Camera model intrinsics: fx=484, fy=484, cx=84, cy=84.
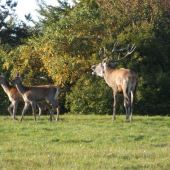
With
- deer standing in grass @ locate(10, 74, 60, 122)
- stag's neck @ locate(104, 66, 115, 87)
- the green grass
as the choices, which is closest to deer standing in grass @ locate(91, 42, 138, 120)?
stag's neck @ locate(104, 66, 115, 87)

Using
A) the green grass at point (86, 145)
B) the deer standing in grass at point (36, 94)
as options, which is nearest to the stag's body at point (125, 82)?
the green grass at point (86, 145)

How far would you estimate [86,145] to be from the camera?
452 inches

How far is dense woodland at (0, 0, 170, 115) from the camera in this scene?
23.3 metres

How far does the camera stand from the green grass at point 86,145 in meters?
9.21

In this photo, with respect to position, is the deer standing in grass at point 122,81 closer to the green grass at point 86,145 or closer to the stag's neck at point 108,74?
the stag's neck at point 108,74

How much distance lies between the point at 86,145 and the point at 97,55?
A: 40.6ft

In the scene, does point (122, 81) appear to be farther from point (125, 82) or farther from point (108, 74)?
point (108, 74)

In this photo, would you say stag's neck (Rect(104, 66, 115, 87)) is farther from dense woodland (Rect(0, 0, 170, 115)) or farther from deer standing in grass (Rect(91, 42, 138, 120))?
dense woodland (Rect(0, 0, 170, 115))

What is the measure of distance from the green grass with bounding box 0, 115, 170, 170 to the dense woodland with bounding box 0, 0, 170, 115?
7.41 meters

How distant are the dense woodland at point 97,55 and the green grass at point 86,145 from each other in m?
7.41

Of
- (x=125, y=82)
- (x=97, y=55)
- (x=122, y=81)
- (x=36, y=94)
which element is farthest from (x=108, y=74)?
(x=97, y=55)

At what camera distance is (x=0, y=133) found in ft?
43.8

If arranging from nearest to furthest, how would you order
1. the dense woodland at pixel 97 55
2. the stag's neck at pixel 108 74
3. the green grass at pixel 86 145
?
the green grass at pixel 86 145 → the stag's neck at pixel 108 74 → the dense woodland at pixel 97 55

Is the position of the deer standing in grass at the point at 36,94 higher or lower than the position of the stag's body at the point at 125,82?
lower
